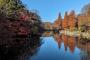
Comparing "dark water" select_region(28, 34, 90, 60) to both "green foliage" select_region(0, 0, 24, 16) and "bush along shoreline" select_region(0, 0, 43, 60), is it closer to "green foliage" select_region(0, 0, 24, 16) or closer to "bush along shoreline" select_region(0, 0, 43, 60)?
"bush along shoreline" select_region(0, 0, 43, 60)

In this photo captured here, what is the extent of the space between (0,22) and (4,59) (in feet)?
16.0

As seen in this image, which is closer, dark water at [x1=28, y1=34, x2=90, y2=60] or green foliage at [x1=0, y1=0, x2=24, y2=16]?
dark water at [x1=28, y1=34, x2=90, y2=60]

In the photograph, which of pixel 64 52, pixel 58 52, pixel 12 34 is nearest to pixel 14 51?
pixel 12 34

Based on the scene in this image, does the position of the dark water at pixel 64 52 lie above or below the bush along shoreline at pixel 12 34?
below

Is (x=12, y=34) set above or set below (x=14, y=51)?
above

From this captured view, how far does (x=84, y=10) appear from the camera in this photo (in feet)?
243

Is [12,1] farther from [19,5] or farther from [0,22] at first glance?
[0,22]

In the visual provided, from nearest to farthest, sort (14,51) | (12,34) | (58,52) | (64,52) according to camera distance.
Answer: (14,51) < (64,52) < (58,52) < (12,34)

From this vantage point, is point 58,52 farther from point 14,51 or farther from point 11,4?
point 11,4

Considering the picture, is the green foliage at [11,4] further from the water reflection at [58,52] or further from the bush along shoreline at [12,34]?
the water reflection at [58,52]

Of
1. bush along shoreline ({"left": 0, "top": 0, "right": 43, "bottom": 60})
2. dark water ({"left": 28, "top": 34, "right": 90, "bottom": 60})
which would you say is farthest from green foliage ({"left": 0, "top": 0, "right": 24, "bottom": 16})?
dark water ({"left": 28, "top": 34, "right": 90, "bottom": 60})

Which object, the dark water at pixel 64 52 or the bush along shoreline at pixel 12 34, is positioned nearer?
the dark water at pixel 64 52

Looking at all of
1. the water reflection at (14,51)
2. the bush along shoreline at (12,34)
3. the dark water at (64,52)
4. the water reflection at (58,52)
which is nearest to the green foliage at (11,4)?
the bush along shoreline at (12,34)

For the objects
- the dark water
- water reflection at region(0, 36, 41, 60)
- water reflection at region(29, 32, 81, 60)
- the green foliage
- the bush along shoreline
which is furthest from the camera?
the green foliage
